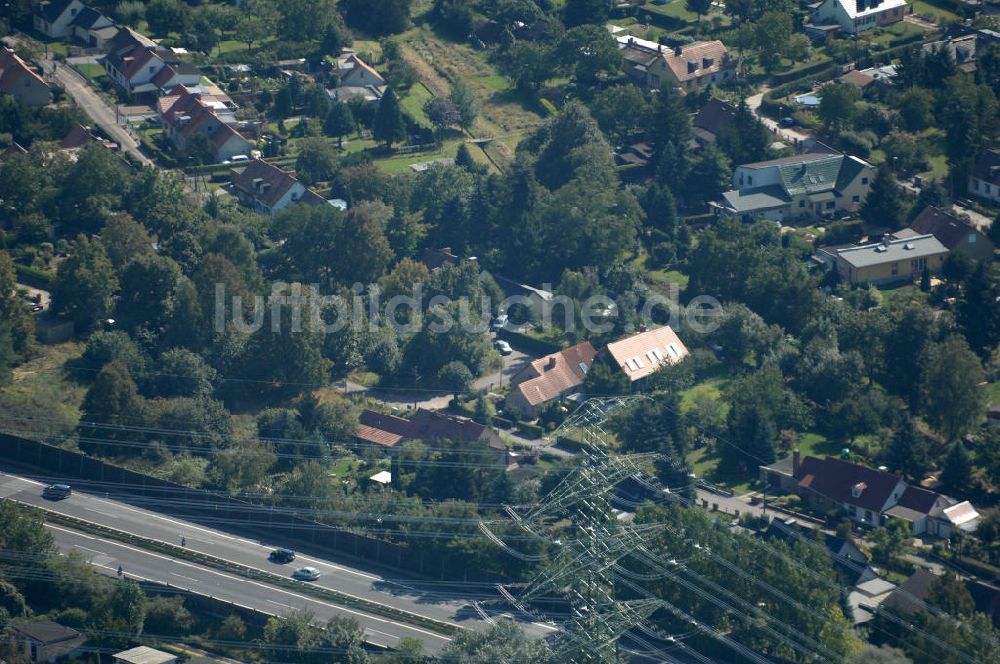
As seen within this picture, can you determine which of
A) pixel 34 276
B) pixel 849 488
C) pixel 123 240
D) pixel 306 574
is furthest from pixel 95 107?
pixel 849 488

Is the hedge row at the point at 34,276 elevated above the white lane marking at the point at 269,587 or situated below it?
above

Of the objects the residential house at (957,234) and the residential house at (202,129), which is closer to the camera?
the residential house at (957,234)

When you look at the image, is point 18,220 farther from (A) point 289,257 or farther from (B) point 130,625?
(B) point 130,625

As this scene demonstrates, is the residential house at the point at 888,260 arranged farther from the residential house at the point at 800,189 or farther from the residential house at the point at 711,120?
the residential house at the point at 711,120

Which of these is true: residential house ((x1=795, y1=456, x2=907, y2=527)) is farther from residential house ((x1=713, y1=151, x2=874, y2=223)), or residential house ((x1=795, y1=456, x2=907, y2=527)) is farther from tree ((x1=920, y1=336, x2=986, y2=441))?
residential house ((x1=713, y1=151, x2=874, y2=223))

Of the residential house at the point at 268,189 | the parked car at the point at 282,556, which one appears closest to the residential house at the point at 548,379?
the parked car at the point at 282,556

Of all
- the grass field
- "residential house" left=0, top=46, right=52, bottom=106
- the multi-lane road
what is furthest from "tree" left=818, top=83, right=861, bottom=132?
the multi-lane road
